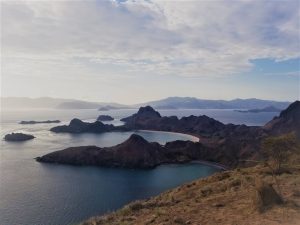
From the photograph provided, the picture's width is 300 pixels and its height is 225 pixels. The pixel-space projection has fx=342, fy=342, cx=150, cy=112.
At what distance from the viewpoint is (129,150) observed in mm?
107750

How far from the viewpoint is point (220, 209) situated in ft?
58.0

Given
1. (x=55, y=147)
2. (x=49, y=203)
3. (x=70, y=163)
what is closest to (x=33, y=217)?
(x=49, y=203)

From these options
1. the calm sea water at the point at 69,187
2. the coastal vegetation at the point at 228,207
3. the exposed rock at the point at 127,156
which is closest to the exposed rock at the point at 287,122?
the exposed rock at the point at 127,156

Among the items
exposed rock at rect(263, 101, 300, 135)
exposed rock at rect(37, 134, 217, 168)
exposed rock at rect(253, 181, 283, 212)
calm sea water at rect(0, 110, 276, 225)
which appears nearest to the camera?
exposed rock at rect(253, 181, 283, 212)

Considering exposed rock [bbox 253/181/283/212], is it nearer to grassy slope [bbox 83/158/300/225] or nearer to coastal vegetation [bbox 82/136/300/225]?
coastal vegetation [bbox 82/136/300/225]

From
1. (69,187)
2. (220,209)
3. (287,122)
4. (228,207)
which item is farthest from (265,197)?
(287,122)

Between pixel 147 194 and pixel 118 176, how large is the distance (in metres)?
21.3

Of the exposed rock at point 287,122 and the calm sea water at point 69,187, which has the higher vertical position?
the exposed rock at point 287,122

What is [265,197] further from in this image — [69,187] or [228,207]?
[69,187]

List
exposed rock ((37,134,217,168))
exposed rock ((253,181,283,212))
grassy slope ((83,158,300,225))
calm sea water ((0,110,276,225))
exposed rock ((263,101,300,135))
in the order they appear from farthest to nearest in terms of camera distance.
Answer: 1. exposed rock ((263,101,300,135))
2. exposed rock ((37,134,217,168))
3. calm sea water ((0,110,276,225))
4. exposed rock ((253,181,283,212))
5. grassy slope ((83,158,300,225))

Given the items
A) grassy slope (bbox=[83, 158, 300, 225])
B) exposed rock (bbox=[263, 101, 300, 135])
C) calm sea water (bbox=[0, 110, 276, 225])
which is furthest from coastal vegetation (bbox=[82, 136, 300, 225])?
exposed rock (bbox=[263, 101, 300, 135])

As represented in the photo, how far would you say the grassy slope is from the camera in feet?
49.6

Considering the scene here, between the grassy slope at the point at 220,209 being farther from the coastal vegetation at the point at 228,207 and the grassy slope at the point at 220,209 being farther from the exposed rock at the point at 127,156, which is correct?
the exposed rock at the point at 127,156

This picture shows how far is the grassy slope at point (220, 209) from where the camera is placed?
1512cm
